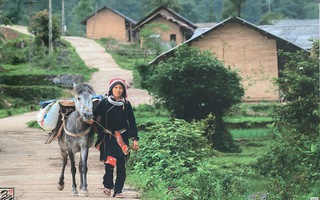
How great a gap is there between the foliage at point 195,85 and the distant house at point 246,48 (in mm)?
9814

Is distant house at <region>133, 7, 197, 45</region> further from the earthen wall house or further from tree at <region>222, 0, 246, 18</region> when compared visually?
the earthen wall house

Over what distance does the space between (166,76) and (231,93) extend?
5.95 feet

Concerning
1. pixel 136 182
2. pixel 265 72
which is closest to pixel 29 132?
pixel 136 182

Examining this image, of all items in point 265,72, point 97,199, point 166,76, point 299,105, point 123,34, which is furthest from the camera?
point 123,34

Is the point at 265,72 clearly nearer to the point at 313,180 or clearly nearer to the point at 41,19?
the point at 41,19

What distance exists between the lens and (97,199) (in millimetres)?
7973

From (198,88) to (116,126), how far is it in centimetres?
1136

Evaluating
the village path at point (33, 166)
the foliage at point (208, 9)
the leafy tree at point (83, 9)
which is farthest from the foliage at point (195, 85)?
the foliage at point (208, 9)

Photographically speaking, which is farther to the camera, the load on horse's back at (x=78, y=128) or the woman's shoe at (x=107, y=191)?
the woman's shoe at (x=107, y=191)

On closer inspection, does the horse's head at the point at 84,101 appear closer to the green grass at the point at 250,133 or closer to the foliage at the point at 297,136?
the foliage at the point at 297,136

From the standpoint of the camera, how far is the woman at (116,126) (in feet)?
26.1

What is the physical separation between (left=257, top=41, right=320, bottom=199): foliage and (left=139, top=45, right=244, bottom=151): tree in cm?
190

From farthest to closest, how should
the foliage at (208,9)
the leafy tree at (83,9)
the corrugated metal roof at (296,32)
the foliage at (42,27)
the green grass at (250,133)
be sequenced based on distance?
the foliage at (208,9)
the leafy tree at (83,9)
the foliage at (42,27)
the corrugated metal roof at (296,32)
the green grass at (250,133)

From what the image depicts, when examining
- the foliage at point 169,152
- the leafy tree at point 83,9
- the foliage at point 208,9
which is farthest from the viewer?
the foliage at point 208,9
